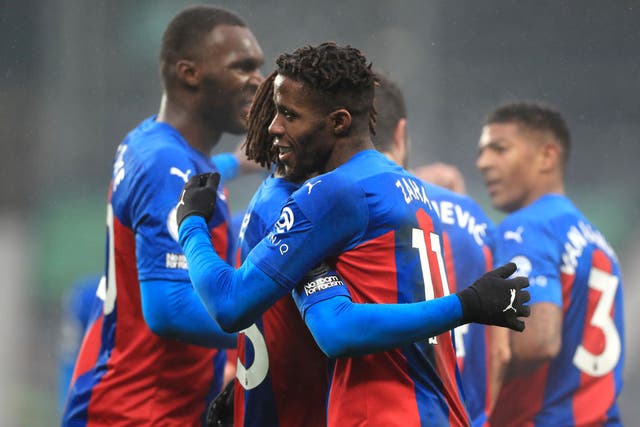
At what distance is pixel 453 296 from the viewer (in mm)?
2570

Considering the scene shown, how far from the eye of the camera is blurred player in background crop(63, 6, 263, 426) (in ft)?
11.0

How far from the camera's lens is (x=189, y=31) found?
390 centimetres

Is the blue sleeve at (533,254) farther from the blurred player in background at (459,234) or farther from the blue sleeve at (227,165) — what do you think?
the blue sleeve at (227,165)

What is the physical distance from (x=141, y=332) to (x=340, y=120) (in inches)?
47.4

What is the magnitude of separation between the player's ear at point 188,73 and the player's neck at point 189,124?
3.4 inches

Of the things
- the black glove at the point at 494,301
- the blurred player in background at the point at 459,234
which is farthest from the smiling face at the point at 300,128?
the blurred player in background at the point at 459,234

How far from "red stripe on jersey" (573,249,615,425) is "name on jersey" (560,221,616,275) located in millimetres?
61

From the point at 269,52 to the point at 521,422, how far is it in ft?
6.74

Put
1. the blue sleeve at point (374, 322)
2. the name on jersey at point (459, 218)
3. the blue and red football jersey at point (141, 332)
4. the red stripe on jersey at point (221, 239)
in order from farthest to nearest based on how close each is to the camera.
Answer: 1. the name on jersey at point (459, 218)
2. the red stripe on jersey at point (221, 239)
3. the blue and red football jersey at point (141, 332)
4. the blue sleeve at point (374, 322)

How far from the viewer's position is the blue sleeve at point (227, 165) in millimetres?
4677

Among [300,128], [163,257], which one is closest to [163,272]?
[163,257]

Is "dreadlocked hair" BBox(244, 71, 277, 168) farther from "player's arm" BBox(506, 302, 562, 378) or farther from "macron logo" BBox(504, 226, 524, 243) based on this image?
"macron logo" BBox(504, 226, 524, 243)

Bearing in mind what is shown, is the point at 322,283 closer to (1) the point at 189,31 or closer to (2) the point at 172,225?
(2) the point at 172,225

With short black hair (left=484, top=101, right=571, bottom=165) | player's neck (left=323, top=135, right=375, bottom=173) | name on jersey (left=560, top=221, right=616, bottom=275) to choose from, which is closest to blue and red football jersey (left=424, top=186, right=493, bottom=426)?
Result: name on jersey (left=560, top=221, right=616, bottom=275)
